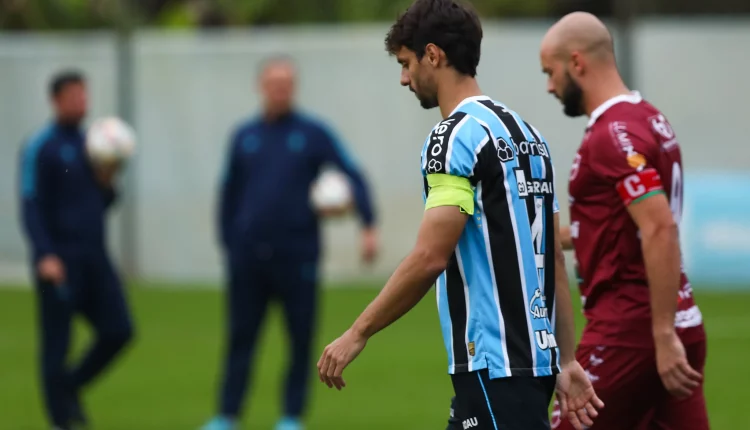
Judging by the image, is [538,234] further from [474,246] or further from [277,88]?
[277,88]

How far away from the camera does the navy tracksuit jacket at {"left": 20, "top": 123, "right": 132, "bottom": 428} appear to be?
9.14 meters

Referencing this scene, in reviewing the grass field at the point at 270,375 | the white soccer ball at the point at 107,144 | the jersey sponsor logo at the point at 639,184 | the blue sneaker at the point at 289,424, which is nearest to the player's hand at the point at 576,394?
the jersey sponsor logo at the point at 639,184

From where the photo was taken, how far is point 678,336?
5.39 m

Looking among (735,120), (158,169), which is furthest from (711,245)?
(158,169)

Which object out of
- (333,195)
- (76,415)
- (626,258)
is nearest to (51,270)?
(76,415)

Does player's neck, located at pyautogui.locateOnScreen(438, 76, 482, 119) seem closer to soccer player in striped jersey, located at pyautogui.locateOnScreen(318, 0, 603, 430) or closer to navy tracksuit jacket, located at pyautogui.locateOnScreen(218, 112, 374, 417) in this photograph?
soccer player in striped jersey, located at pyautogui.locateOnScreen(318, 0, 603, 430)

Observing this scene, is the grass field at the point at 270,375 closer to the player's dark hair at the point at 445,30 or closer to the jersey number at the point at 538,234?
the jersey number at the point at 538,234

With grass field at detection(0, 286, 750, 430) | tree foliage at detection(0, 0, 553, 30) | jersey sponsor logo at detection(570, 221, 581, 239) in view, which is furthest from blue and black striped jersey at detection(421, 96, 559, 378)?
tree foliage at detection(0, 0, 553, 30)

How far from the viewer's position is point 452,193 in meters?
4.25

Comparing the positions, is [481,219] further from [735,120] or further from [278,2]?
[278,2]

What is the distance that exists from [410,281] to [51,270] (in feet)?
17.0

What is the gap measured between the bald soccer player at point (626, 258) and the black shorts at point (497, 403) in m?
0.81

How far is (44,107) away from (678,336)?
56.4ft

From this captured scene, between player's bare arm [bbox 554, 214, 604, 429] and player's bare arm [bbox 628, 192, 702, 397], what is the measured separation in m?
0.42
